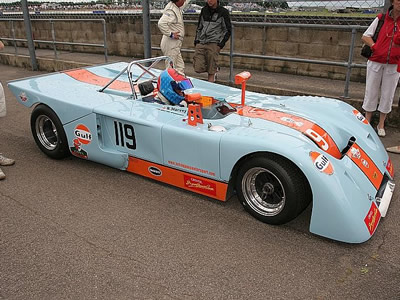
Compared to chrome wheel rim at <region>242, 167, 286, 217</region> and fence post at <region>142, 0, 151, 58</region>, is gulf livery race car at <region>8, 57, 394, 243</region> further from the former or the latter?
fence post at <region>142, 0, 151, 58</region>

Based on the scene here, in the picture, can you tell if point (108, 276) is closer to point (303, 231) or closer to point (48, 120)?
point (303, 231)

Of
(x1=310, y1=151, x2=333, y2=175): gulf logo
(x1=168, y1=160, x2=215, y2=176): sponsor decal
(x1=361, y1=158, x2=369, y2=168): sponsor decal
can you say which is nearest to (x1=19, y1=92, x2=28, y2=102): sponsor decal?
(x1=168, y1=160, x2=215, y2=176): sponsor decal

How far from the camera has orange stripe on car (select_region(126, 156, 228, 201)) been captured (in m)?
3.31

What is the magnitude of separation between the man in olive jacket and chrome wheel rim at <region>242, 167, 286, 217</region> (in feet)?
12.4

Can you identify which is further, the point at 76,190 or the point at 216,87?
the point at 216,87

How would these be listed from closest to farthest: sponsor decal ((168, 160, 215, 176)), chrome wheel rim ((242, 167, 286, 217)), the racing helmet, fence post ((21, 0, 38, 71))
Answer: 1. chrome wheel rim ((242, 167, 286, 217))
2. sponsor decal ((168, 160, 215, 176))
3. the racing helmet
4. fence post ((21, 0, 38, 71))

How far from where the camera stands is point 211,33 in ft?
20.8

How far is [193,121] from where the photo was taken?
344cm

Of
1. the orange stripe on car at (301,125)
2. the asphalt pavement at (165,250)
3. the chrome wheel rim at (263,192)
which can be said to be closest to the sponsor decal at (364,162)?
the orange stripe on car at (301,125)

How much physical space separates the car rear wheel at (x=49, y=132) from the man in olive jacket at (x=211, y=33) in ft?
9.61

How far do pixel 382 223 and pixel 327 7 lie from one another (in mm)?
4176

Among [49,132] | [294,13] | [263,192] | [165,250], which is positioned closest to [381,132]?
[294,13]

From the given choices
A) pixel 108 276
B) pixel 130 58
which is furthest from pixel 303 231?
pixel 130 58

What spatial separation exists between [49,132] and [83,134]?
79cm
